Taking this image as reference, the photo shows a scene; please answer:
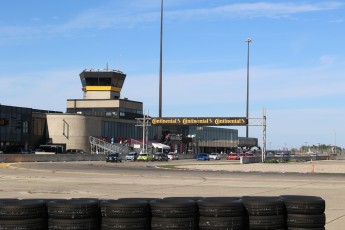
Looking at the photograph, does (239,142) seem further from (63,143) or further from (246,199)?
(246,199)

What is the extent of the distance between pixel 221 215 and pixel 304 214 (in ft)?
5.75

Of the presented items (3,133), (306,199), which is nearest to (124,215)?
(306,199)

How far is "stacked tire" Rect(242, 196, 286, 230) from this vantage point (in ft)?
31.8

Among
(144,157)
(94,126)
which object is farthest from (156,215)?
(94,126)

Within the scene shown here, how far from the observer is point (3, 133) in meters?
90.4

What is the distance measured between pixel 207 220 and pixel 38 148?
93.3 meters

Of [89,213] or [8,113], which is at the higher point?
[8,113]

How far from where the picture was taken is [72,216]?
364 inches

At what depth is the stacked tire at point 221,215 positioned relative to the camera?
9.33 m

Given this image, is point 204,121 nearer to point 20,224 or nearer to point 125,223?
point 125,223

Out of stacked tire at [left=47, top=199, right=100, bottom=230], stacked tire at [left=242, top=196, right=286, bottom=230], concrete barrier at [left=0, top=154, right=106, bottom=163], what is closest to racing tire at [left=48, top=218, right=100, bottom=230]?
stacked tire at [left=47, top=199, right=100, bottom=230]

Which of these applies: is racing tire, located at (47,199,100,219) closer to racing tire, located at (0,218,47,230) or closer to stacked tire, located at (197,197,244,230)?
racing tire, located at (0,218,47,230)

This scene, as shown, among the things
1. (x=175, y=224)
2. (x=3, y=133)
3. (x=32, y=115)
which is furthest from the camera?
(x=32, y=115)

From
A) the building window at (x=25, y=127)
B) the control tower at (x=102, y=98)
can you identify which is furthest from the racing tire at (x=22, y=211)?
the control tower at (x=102, y=98)
